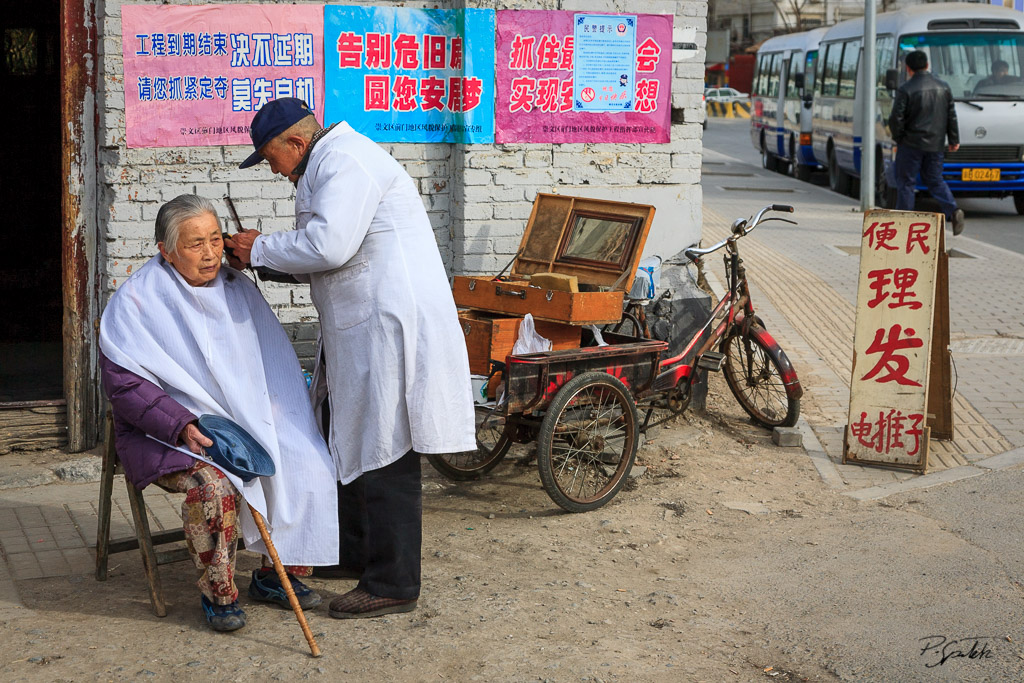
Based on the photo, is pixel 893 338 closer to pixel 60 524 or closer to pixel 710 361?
pixel 710 361

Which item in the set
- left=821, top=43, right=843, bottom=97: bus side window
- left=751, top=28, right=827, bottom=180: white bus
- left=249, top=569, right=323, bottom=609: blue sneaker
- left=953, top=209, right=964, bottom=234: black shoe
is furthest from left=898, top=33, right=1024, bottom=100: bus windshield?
left=249, top=569, right=323, bottom=609: blue sneaker

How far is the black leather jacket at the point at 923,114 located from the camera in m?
12.9

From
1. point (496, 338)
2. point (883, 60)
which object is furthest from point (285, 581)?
point (883, 60)

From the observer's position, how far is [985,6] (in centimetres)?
1667

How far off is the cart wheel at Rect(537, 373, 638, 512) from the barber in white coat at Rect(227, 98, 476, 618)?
0.97 metres

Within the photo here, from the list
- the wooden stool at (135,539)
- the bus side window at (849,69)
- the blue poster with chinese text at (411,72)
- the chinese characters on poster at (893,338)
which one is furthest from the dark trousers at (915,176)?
the wooden stool at (135,539)

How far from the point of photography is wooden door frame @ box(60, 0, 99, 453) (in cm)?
589

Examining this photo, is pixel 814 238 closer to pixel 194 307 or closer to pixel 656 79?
pixel 656 79

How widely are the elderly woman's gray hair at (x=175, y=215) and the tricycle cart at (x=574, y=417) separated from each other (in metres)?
1.58

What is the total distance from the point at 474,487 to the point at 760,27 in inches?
2086

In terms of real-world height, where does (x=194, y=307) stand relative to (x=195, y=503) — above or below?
above

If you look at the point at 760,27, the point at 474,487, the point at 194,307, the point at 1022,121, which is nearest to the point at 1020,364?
the point at 474,487

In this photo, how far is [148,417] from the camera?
12.8ft

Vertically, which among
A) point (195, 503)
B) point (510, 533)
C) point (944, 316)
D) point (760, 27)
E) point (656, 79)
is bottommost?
point (510, 533)
